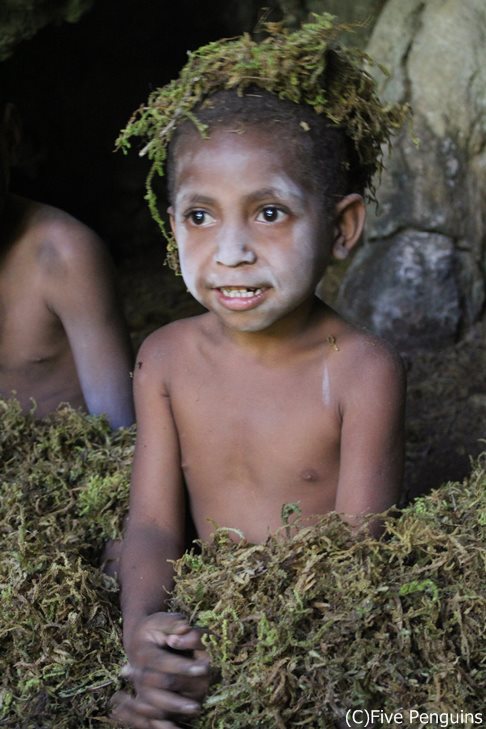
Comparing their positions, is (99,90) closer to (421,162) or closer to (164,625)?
(421,162)

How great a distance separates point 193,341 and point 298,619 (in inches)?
29.1

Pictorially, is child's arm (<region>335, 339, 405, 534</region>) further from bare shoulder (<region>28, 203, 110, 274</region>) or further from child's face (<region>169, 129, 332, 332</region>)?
bare shoulder (<region>28, 203, 110, 274</region>)

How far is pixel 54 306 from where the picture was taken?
301 centimetres

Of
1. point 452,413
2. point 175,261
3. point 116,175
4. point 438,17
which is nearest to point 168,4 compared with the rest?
point 116,175

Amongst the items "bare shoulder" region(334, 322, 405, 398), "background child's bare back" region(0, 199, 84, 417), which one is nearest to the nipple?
"bare shoulder" region(334, 322, 405, 398)

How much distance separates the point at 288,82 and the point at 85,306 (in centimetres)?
116

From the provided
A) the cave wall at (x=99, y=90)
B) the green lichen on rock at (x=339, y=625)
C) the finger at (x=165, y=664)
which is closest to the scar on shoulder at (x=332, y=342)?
the green lichen on rock at (x=339, y=625)

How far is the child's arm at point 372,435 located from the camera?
2068 mm

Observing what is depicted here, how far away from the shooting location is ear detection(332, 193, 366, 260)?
Answer: 7.00 ft

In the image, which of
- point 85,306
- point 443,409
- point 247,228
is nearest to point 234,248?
point 247,228

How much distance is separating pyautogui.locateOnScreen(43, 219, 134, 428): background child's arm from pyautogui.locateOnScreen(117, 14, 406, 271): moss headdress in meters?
0.85

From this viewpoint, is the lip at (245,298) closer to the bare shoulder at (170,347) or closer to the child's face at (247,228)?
the child's face at (247,228)

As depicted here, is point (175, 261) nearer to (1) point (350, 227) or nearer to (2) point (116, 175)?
(1) point (350, 227)

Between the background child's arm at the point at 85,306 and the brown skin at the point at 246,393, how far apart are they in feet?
2.18
